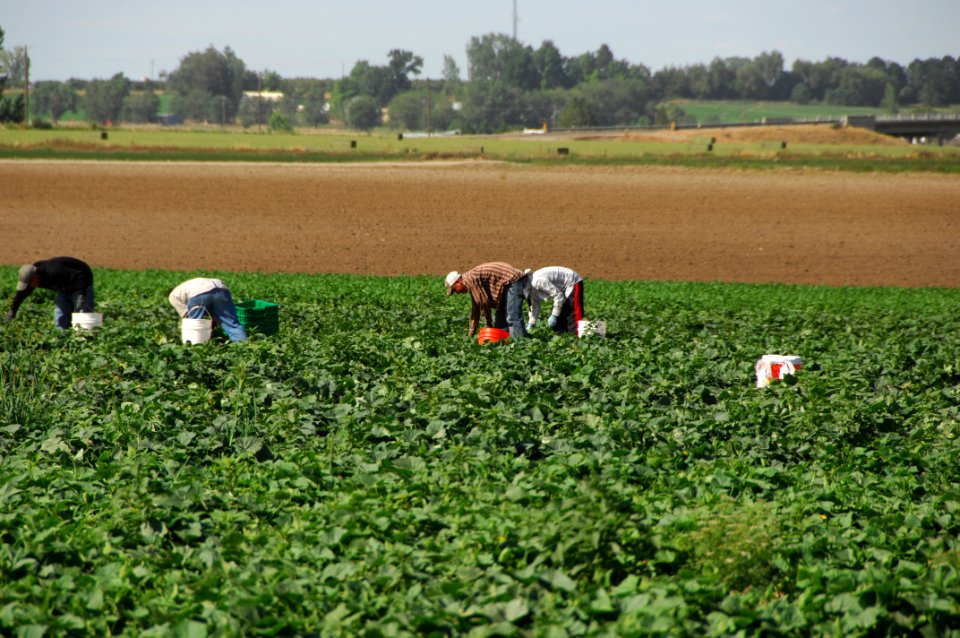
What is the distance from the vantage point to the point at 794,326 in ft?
50.7

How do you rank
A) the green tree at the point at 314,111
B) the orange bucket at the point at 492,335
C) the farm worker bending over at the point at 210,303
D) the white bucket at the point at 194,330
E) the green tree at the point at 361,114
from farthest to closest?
the green tree at the point at 314,111, the green tree at the point at 361,114, the orange bucket at the point at 492,335, the farm worker bending over at the point at 210,303, the white bucket at the point at 194,330

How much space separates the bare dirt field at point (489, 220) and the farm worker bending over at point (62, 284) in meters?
12.5

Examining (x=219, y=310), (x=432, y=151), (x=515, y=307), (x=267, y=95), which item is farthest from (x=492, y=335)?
(x=267, y=95)

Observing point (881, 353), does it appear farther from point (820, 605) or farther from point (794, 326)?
point (820, 605)

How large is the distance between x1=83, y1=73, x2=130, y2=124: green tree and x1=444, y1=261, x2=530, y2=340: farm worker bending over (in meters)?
153

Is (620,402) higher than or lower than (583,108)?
lower

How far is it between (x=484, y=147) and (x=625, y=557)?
2007 inches

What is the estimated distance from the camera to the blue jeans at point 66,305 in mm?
13344

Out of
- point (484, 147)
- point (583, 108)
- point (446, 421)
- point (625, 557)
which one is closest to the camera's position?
point (625, 557)

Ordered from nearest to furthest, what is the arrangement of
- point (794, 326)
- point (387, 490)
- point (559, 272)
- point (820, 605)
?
point (820, 605), point (387, 490), point (559, 272), point (794, 326)

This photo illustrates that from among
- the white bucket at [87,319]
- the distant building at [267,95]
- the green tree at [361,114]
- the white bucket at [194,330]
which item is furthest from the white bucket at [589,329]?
the distant building at [267,95]

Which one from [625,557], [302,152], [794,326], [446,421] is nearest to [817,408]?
[446,421]

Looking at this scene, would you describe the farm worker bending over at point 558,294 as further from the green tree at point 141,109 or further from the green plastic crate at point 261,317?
the green tree at point 141,109

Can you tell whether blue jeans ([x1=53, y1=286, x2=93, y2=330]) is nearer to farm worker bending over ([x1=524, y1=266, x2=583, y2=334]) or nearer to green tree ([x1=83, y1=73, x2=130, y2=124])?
farm worker bending over ([x1=524, y1=266, x2=583, y2=334])
